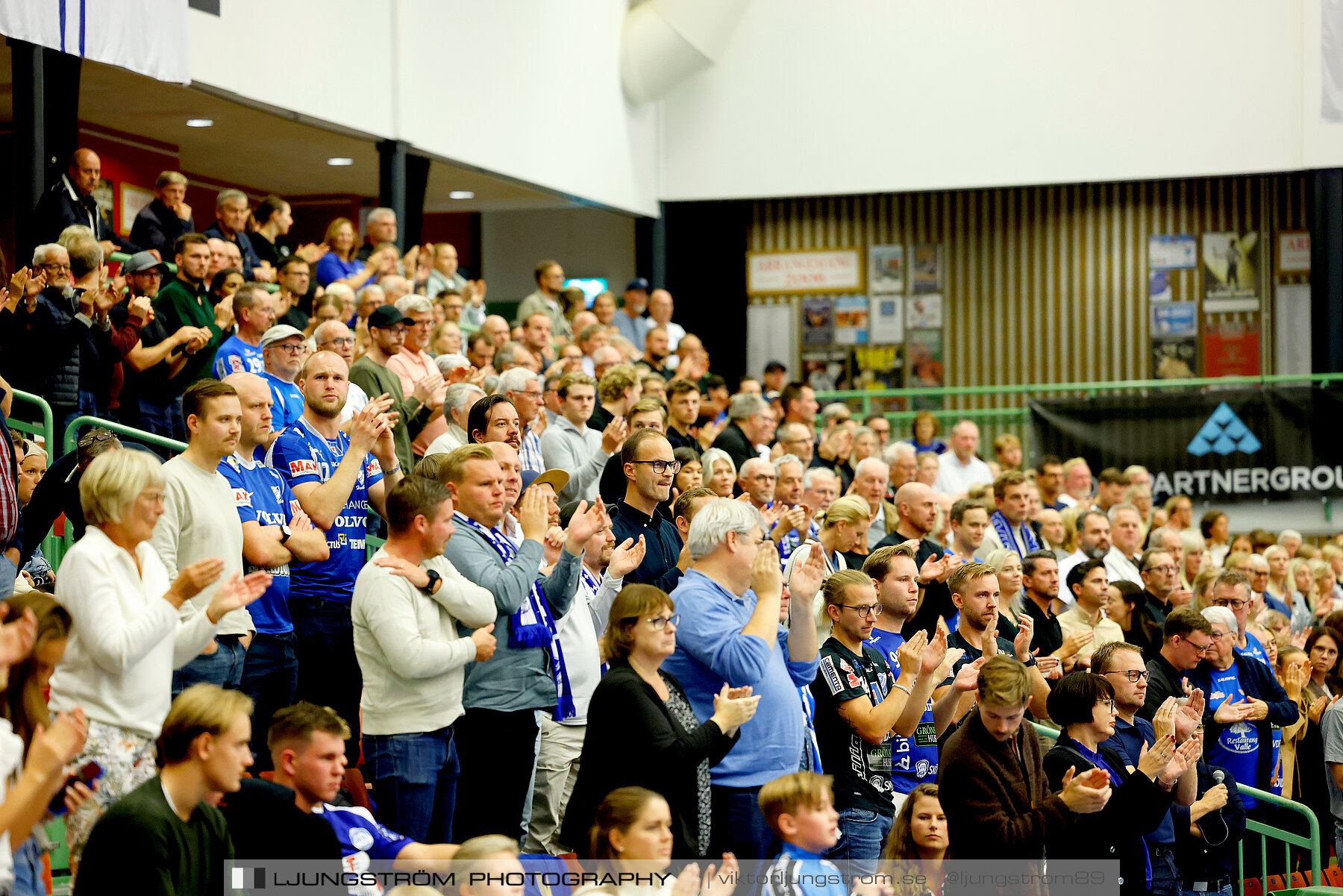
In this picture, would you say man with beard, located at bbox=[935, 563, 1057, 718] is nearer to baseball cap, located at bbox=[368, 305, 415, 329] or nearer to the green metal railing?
the green metal railing

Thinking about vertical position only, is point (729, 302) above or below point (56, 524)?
above

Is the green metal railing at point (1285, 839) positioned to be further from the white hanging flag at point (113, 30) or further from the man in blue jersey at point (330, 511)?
the white hanging flag at point (113, 30)

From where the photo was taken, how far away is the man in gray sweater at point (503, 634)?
4.36 m

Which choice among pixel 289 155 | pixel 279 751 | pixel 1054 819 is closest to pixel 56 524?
pixel 279 751

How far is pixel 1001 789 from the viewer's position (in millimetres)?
4574

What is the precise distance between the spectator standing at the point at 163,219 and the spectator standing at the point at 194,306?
143 cm

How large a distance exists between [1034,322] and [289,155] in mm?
8059

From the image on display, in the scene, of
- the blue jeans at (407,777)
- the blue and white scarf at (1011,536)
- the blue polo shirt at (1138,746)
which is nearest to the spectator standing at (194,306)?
the blue jeans at (407,777)

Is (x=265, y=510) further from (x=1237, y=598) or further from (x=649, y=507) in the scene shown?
(x=1237, y=598)

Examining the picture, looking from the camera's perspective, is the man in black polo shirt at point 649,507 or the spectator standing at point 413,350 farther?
the spectator standing at point 413,350

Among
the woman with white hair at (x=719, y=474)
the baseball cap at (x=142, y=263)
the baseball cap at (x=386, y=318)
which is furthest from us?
the baseball cap at (x=142, y=263)

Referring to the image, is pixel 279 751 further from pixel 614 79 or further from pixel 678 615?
pixel 614 79

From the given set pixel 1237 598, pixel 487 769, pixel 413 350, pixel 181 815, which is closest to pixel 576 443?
pixel 413 350

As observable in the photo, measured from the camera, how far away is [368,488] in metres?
5.27
